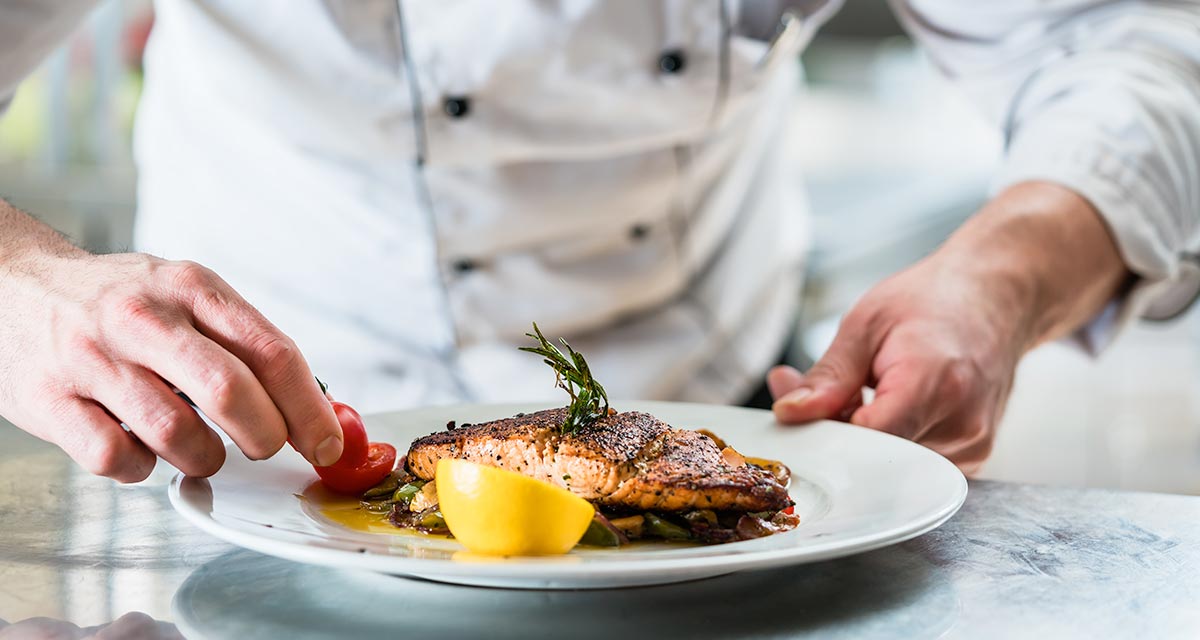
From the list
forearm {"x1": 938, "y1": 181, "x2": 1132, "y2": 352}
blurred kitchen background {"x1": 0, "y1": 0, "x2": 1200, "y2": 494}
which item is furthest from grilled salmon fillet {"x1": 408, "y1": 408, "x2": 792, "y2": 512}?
blurred kitchen background {"x1": 0, "y1": 0, "x2": 1200, "y2": 494}

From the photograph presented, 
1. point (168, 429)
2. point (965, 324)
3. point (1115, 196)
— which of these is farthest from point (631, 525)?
point (1115, 196)

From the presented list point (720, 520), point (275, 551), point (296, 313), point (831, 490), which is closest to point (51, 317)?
point (275, 551)

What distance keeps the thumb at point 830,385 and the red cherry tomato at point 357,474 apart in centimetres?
44

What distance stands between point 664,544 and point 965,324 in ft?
2.07

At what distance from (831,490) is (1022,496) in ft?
0.77

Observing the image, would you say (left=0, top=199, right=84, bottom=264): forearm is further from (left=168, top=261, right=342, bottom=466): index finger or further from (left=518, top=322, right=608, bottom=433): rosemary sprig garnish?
(left=518, top=322, right=608, bottom=433): rosemary sprig garnish

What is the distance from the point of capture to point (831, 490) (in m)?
1.14

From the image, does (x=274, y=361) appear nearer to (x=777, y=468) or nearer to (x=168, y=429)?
(x=168, y=429)

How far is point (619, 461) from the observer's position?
3.38ft

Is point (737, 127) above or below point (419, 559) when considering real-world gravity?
above

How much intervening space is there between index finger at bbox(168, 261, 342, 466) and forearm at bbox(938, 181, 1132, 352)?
897mm

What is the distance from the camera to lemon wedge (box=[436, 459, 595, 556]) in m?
0.87

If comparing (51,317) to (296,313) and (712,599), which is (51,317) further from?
(296,313)

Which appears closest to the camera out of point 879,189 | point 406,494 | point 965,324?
point 406,494
